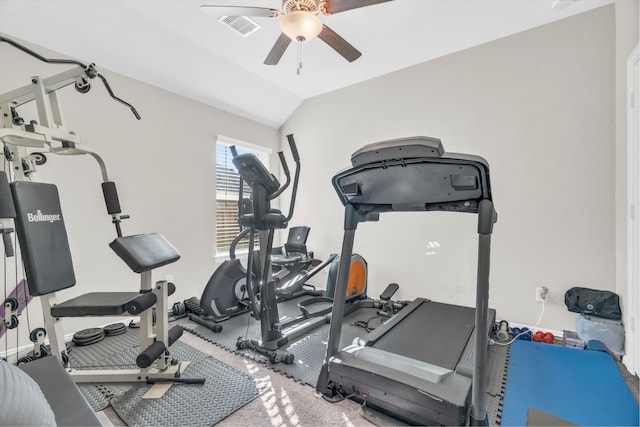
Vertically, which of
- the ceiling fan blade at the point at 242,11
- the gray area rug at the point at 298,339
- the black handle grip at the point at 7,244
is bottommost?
the gray area rug at the point at 298,339

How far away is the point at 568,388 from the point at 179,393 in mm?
2524

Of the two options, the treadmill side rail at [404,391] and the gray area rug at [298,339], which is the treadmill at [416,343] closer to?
the treadmill side rail at [404,391]

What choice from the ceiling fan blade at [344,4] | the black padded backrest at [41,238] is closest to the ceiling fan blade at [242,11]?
the ceiling fan blade at [344,4]

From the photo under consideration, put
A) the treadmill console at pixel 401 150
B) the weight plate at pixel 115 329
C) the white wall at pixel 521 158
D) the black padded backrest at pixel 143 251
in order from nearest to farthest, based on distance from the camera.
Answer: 1. the treadmill console at pixel 401 150
2. the black padded backrest at pixel 143 251
3. the white wall at pixel 521 158
4. the weight plate at pixel 115 329

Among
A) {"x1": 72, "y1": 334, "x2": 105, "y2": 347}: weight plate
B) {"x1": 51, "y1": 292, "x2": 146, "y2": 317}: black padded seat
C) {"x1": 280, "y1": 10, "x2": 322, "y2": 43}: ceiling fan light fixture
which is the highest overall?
{"x1": 280, "y1": 10, "x2": 322, "y2": 43}: ceiling fan light fixture

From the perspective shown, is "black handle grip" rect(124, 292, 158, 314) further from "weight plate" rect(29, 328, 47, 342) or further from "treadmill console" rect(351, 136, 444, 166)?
"treadmill console" rect(351, 136, 444, 166)

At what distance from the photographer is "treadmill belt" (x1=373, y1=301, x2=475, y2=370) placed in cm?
197

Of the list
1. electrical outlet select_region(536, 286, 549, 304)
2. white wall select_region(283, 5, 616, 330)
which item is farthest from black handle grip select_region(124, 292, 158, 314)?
electrical outlet select_region(536, 286, 549, 304)

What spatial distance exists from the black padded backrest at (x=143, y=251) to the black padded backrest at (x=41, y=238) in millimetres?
455

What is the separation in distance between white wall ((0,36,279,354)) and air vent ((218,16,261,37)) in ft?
3.80

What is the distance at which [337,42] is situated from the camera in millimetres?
2473

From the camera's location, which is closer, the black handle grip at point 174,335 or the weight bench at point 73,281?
the weight bench at point 73,281

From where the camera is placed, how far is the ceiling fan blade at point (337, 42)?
235 centimetres

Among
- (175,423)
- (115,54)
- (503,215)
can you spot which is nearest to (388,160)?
(175,423)
